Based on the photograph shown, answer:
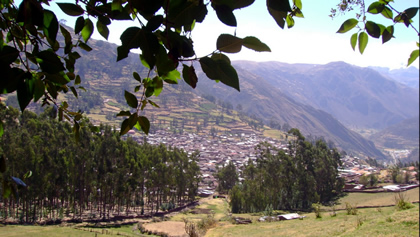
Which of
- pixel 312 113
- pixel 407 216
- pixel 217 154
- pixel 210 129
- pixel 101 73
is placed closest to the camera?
pixel 407 216

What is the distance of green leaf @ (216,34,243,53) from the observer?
60 cm

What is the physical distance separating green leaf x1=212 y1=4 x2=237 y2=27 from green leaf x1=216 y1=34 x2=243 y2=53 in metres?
0.03

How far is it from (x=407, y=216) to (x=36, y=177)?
15020 mm

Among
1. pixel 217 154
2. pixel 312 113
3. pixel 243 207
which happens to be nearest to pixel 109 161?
pixel 243 207

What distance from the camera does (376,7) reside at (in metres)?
0.89

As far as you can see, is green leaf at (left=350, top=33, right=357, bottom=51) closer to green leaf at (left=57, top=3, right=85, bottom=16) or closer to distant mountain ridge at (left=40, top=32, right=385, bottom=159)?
green leaf at (left=57, top=3, right=85, bottom=16)

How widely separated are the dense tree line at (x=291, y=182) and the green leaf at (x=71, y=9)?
20398 mm

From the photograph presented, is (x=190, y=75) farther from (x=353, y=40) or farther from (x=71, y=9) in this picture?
(x=353, y=40)

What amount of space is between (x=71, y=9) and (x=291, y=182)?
76.9 ft

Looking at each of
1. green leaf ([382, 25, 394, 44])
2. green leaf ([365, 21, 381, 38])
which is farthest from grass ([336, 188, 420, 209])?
green leaf ([365, 21, 381, 38])

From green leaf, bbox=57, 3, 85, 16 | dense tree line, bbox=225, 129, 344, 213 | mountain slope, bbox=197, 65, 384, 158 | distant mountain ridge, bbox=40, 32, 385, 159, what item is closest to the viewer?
green leaf, bbox=57, 3, 85, 16

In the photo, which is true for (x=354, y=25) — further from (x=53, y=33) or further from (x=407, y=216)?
(x=407, y=216)

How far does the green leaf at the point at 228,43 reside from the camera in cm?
60

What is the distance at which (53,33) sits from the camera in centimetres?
65
